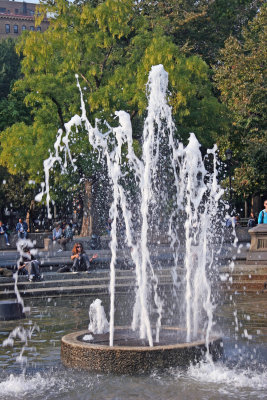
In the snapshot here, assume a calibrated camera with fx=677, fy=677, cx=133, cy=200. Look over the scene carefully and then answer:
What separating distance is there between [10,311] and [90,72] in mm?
17916

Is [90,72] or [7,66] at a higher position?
[7,66]

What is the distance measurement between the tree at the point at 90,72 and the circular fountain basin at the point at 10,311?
16398 mm

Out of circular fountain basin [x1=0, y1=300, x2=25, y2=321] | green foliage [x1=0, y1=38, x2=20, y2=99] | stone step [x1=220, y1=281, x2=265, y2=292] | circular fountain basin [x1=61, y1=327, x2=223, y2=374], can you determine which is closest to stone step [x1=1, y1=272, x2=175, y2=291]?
stone step [x1=220, y1=281, x2=265, y2=292]

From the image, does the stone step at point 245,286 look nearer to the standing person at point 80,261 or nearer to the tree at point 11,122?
the standing person at point 80,261

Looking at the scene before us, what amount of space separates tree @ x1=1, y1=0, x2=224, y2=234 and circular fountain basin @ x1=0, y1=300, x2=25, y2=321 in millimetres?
16398

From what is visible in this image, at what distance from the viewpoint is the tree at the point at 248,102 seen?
32.7 metres

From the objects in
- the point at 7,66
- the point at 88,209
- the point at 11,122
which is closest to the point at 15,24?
the point at 7,66

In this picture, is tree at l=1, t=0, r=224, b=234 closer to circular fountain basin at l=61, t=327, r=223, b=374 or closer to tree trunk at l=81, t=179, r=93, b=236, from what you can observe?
tree trunk at l=81, t=179, r=93, b=236

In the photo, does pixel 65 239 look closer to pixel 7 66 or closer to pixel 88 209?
pixel 88 209

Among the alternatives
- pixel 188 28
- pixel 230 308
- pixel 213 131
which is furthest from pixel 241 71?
pixel 230 308

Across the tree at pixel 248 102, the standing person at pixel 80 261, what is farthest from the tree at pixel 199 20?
the standing person at pixel 80 261

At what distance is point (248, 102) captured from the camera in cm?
3275

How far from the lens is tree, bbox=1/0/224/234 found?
90.1ft

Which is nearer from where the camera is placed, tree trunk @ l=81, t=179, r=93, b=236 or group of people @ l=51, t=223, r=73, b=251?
group of people @ l=51, t=223, r=73, b=251
